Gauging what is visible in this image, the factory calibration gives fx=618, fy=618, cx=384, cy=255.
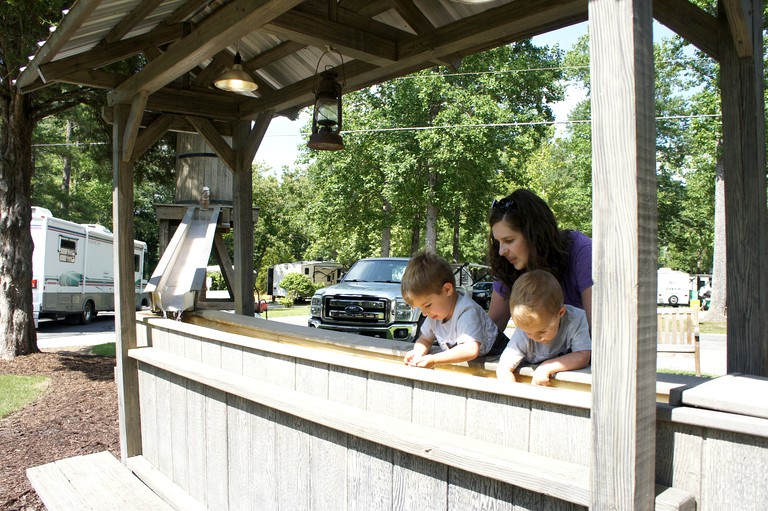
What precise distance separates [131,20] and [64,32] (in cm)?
59

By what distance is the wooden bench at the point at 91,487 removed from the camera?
3830 mm

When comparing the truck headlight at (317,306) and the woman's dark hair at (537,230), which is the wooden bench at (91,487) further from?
the truck headlight at (317,306)

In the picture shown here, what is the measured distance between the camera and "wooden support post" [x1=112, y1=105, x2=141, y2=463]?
4.95 metres

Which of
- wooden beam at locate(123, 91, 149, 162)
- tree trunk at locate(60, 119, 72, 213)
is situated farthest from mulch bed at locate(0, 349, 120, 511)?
tree trunk at locate(60, 119, 72, 213)

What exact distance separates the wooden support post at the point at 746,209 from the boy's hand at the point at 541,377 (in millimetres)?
1186

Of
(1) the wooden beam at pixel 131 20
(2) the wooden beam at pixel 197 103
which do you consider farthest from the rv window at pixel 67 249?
(1) the wooden beam at pixel 131 20

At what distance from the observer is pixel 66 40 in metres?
4.02

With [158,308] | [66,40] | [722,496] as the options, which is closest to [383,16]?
[66,40]

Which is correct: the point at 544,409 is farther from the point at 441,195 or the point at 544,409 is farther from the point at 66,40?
the point at 441,195

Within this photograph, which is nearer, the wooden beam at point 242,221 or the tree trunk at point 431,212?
the wooden beam at point 242,221

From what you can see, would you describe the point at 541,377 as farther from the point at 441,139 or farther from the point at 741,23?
the point at 441,139

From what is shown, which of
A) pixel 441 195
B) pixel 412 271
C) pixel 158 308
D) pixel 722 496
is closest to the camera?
pixel 722 496

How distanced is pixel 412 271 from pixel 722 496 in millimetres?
1450

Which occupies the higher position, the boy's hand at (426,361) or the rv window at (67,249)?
the rv window at (67,249)
